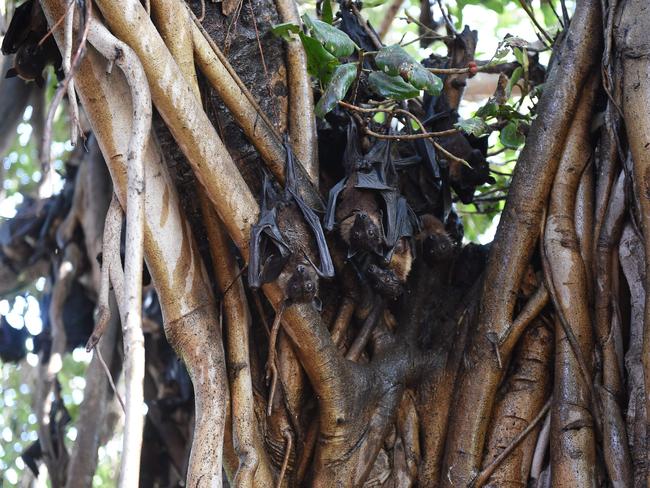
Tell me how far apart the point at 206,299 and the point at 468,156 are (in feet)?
3.87

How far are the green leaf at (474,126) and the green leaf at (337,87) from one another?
381mm

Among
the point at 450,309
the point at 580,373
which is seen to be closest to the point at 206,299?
the point at 450,309

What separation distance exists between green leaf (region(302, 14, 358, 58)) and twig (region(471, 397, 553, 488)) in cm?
119

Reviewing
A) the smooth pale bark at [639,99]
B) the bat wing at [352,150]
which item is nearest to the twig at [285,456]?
the bat wing at [352,150]

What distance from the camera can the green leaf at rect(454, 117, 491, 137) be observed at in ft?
8.98

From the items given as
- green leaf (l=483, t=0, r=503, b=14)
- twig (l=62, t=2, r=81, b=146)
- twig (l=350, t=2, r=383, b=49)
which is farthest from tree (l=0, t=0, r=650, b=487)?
green leaf (l=483, t=0, r=503, b=14)

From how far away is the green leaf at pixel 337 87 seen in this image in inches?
101

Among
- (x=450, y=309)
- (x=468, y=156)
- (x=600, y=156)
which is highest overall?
(x=468, y=156)

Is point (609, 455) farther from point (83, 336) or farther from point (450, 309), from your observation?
point (83, 336)

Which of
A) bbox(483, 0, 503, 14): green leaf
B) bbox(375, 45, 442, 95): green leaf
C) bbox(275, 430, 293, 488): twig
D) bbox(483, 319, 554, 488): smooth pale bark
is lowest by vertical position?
bbox(275, 430, 293, 488): twig

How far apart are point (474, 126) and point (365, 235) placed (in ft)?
Result: 1.63

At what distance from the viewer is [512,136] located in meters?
3.01

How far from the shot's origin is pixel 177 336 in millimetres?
2420

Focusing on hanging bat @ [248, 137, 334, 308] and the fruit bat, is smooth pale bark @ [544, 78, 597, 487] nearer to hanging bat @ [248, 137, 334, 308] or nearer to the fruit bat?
the fruit bat
